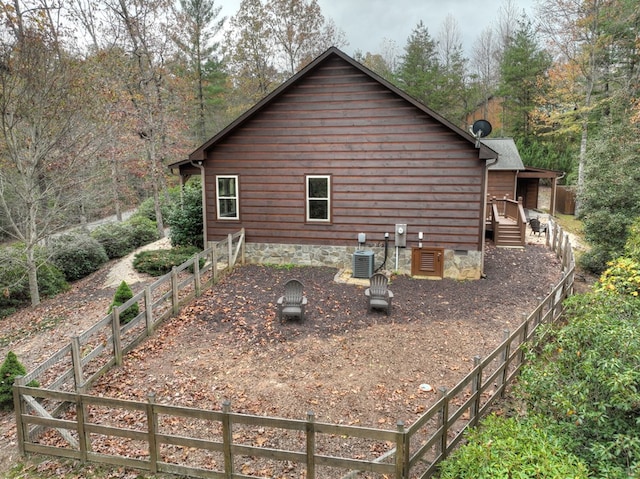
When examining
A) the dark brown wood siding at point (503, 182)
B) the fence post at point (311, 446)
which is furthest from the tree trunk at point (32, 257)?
the dark brown wood siding at point (503, 182)

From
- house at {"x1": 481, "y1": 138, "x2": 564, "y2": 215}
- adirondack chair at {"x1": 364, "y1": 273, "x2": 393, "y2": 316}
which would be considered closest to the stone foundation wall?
adirondack chair at {"x1": 364, "y1": 273, "x2": 393, "y2": 316}

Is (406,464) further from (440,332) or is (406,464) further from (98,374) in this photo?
(98,374)

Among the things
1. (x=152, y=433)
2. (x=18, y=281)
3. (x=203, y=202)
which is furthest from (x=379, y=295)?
(x=18, y=281)

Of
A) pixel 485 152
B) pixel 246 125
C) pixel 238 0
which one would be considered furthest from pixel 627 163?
pixel 238 0

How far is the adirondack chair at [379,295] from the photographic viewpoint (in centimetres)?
929

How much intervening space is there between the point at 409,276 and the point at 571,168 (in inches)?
975

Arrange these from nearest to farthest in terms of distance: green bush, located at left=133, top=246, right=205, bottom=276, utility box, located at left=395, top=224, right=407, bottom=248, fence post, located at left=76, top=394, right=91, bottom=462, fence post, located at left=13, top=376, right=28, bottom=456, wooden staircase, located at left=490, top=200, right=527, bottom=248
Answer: fence post, located at left=76, top=394, right=91, bottom=462, fence post, located at left=13, top=376, right=28, bottom=456, utility box, located at left=395, top=224, right=407, bottom=248, green bush, located at left=133, top=246, right=205, bottom=276, wooden staircase, located at left=490, top=200, right=527, bottom=248

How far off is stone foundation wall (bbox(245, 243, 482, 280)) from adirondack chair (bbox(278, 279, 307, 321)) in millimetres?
4188

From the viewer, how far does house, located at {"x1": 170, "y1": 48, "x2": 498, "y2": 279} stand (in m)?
12.0

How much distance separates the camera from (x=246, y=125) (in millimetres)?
13266

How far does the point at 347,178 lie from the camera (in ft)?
42.1

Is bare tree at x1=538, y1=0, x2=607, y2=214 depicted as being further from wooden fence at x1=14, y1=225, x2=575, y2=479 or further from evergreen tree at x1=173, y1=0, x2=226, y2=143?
wooden fence at x1=14, y1=225, x2=575, y2=479

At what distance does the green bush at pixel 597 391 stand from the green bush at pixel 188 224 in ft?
41.7

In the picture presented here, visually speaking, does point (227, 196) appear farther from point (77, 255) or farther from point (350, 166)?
point (77, 255)
